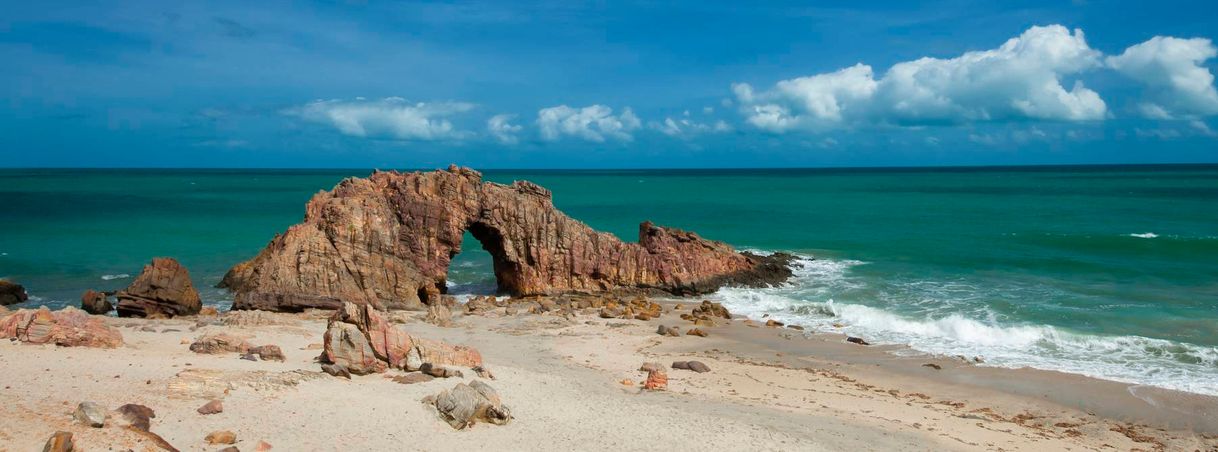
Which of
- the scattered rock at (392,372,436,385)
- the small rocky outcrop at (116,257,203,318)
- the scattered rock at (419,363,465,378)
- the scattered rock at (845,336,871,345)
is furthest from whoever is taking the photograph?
the small rocky outcrop at (116,257,203,318)

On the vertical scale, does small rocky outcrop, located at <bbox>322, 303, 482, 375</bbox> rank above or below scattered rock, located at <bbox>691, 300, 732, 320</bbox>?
above

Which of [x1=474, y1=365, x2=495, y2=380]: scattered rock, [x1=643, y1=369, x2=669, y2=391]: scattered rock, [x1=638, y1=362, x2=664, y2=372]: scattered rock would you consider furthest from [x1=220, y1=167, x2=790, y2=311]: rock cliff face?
[x1=643, y1=369, x2=669, y2=391]: scattered rock

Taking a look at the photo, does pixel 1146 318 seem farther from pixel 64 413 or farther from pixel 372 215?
pixel 64 413

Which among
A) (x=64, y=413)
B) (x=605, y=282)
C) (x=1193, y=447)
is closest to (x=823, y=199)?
(x=605, y=282)

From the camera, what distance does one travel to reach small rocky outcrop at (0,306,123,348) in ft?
60.1

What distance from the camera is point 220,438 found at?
1320 cm

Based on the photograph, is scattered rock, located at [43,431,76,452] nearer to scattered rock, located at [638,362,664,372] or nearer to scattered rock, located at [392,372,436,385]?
scattered rock, located at [392,372,436,385]

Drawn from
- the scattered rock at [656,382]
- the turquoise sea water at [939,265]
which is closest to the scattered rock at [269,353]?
the scattered rock at [656,382]

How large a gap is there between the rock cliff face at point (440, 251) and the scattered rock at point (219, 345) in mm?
8458

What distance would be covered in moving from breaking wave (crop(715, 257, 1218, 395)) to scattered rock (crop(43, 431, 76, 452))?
2045cm

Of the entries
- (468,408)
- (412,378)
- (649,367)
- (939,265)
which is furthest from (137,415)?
(939,265)

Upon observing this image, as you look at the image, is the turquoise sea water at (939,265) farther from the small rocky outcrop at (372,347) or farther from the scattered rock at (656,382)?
the small rocky outcrop at (372,347)

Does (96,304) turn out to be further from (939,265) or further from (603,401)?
(939,265)

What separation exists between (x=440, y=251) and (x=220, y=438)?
19428 mm
